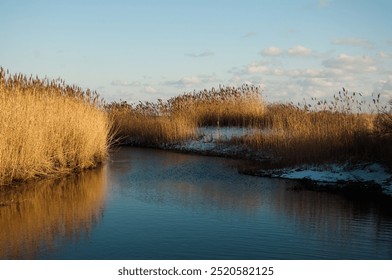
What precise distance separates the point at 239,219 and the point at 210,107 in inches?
595

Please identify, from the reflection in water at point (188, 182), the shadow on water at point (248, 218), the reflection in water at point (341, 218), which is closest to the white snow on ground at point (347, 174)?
the shadow on water at point (248, 218)

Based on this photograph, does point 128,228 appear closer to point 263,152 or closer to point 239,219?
point 239,219

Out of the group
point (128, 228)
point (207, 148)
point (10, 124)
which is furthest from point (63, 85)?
point (128, 228)

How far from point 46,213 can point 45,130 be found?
3766mm

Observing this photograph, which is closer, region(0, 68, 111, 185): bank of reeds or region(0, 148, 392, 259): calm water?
region(0, 148, 392, 259): calm water

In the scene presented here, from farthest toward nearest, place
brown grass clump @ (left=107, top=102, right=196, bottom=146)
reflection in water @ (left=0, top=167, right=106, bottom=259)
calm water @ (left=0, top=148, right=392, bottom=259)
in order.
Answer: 1. brown grass clump @ (left=107, top=102, right=196, bottom=146)
2. reflection in water @ (left=0, top=167, right=106, bottom=259)
3. calm water @ (left=0, top=148, right=392, bottom=259)

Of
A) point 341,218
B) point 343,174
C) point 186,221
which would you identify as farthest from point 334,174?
point 186,221

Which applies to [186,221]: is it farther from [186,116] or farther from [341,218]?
[186,116]

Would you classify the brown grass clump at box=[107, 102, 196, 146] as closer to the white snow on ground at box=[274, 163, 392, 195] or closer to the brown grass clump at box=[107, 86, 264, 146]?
the brown grass clump at box=[107, 86, 264, 146]

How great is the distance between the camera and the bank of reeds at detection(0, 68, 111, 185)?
9258 mm

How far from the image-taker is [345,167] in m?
10.6

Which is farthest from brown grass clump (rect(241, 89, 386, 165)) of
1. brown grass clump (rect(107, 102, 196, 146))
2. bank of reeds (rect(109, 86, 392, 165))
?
brown grass clump (rect(107, 102, 196, 146))

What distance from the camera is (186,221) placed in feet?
22.6

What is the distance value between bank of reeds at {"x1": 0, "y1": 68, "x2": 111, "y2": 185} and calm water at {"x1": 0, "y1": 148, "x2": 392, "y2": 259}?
573 millimetres
